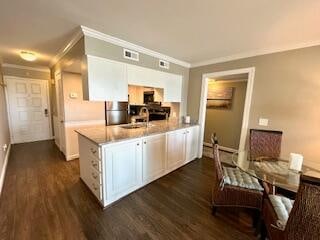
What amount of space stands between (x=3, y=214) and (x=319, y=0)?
426 cm

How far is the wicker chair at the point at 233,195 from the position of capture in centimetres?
183

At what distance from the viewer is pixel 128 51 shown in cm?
270

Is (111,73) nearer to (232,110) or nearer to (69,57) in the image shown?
(69,57)

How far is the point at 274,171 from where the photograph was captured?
1894 mm

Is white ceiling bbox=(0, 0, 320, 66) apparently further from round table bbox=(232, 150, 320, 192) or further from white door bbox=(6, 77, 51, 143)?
white door bbox=(6, 77, 51, 143)

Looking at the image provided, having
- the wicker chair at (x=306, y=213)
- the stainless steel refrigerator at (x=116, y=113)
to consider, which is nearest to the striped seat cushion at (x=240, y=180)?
the wicker chair at (x=306, y=213)

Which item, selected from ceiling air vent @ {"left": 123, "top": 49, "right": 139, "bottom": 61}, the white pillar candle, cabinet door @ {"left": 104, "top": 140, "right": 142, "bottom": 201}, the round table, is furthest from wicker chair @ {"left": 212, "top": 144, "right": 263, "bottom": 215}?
ceiling air vent @ {"left": 123, "top": 49, "right": 139, "bottom": 61}

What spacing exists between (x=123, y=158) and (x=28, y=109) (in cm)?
482

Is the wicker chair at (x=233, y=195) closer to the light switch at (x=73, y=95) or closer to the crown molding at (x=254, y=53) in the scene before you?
the crown molding at (x=254, y=53)

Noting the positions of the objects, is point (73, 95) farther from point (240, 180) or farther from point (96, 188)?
point (240, 180)

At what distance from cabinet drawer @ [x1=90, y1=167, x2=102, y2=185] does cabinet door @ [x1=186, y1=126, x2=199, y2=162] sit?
6.69ft

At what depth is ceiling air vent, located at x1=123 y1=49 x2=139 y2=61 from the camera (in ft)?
8.73

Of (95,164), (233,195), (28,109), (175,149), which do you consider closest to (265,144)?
(233,195)

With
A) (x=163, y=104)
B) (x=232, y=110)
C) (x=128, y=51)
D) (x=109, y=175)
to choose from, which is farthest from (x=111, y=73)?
(x=232, y=110)
